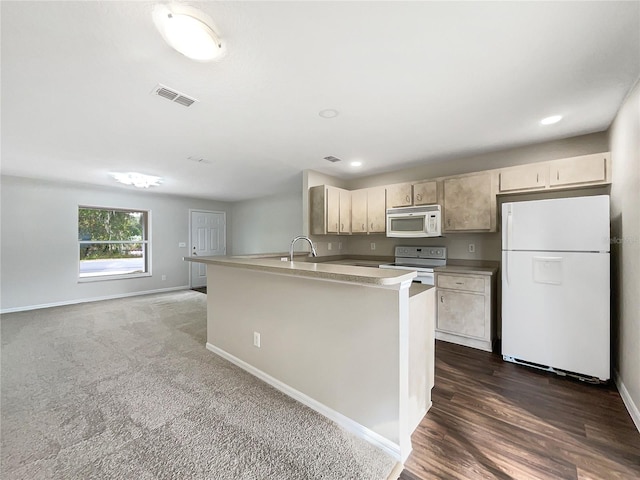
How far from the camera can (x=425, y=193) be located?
149 inches

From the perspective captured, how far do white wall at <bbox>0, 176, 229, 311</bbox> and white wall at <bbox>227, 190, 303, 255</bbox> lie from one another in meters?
2.17

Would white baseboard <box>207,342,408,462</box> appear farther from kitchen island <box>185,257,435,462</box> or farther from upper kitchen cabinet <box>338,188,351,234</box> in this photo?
upper kitchen cabinet <box>338,188,351,234</box>

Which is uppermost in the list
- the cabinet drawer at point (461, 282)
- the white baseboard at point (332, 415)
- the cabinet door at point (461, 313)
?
the cabinet drawer at point (461, 282)

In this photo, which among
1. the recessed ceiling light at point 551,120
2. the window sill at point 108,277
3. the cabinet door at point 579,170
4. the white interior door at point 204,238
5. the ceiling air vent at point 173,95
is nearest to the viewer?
the ceiling air vent at point 173,95

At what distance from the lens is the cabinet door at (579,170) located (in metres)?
2.63

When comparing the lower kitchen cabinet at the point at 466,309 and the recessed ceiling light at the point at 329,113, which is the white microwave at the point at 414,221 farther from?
the recessed ceiling light at the point at 329,113

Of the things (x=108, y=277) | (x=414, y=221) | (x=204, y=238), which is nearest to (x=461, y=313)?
(x=414, y=221)

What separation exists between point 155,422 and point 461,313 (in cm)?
321

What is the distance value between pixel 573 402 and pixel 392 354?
177 cm

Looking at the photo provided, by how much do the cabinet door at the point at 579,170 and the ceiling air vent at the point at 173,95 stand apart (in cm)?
370

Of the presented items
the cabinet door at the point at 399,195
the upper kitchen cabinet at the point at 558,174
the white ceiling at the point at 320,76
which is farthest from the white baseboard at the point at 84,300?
the upper kitchen cabinet at the point at 558,174

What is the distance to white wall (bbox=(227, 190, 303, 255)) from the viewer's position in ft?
21.3

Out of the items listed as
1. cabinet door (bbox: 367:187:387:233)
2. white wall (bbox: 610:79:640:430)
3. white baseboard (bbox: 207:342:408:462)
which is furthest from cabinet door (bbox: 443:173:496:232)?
white baseboard (bbox: 207:342:408:462)

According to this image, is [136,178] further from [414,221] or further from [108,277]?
[414,221]
